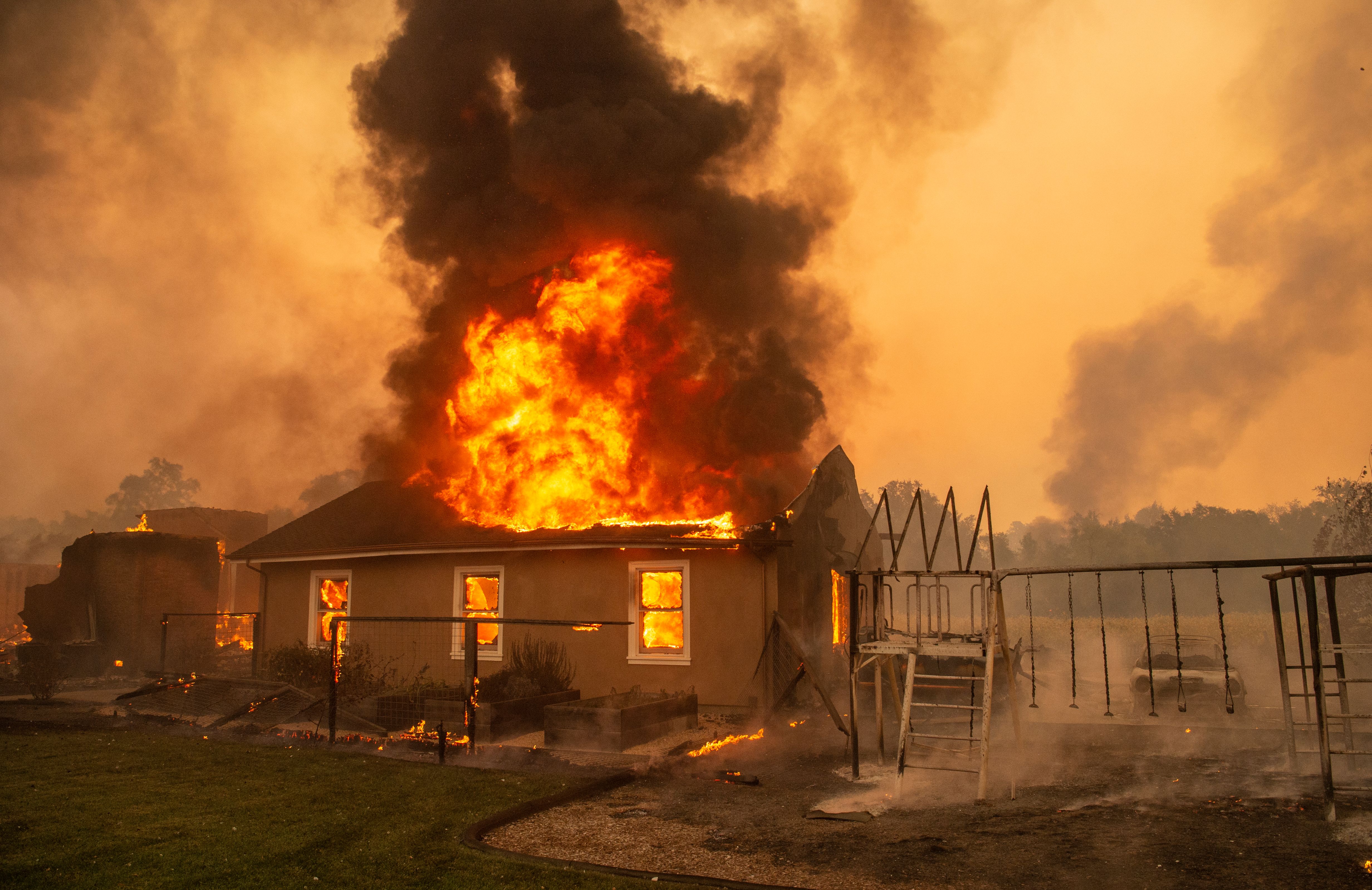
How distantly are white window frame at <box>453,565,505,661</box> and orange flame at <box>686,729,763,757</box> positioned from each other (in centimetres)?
511

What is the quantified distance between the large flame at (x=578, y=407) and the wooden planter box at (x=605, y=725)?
3.93 metres

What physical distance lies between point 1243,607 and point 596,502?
77.3 meters

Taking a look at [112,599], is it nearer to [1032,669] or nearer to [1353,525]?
[1032,669]

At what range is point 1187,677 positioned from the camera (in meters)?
14.3

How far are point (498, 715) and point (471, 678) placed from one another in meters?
1.62

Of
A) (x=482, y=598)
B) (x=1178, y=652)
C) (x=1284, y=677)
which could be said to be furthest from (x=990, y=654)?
(x=482, y=598)

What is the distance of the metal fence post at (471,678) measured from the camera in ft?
32.6

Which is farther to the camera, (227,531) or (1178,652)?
(227,531)

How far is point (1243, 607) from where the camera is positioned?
73.3 m

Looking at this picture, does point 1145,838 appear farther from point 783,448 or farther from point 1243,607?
point 1243,607

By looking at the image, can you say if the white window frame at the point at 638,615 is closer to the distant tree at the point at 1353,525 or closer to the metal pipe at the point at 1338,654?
the metal pipe at the point at 1338,654

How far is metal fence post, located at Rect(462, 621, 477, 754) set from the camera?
9930 millimetres

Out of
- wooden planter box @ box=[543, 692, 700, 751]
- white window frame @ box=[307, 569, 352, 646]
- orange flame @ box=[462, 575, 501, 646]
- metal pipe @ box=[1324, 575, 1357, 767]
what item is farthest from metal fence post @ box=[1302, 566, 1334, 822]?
white window frame @ box=[307, 569, 352, 646]

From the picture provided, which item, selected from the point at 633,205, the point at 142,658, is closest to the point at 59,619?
the point at 142,658
